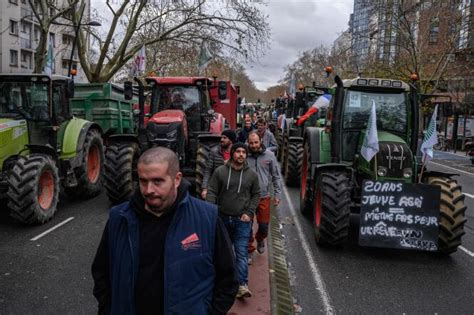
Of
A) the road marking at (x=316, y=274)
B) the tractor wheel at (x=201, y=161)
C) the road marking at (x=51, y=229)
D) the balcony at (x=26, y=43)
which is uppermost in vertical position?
the balcony at (x=26, y=43)

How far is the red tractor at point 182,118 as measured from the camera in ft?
27.0

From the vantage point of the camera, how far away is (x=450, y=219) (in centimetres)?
581

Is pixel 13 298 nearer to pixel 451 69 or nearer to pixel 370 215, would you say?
pixel 370 215

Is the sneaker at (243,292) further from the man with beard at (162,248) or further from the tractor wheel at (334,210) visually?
the man with beard at (162,248)

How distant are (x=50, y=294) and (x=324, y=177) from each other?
359 cm

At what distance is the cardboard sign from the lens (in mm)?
5832

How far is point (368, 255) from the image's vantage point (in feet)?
20.2

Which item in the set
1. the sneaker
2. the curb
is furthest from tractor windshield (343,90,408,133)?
the sneaker

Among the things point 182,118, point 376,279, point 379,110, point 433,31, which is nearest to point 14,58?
point 433,31

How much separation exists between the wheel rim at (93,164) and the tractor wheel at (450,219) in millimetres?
6840

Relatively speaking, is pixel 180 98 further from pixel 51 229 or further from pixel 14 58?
pixel 14 58

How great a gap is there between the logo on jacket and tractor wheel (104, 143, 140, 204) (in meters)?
5.98

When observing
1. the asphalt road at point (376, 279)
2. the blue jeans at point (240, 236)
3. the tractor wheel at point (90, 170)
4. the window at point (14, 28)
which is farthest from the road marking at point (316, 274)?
the window at point (14, 28)

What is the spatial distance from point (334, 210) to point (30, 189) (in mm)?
4261
